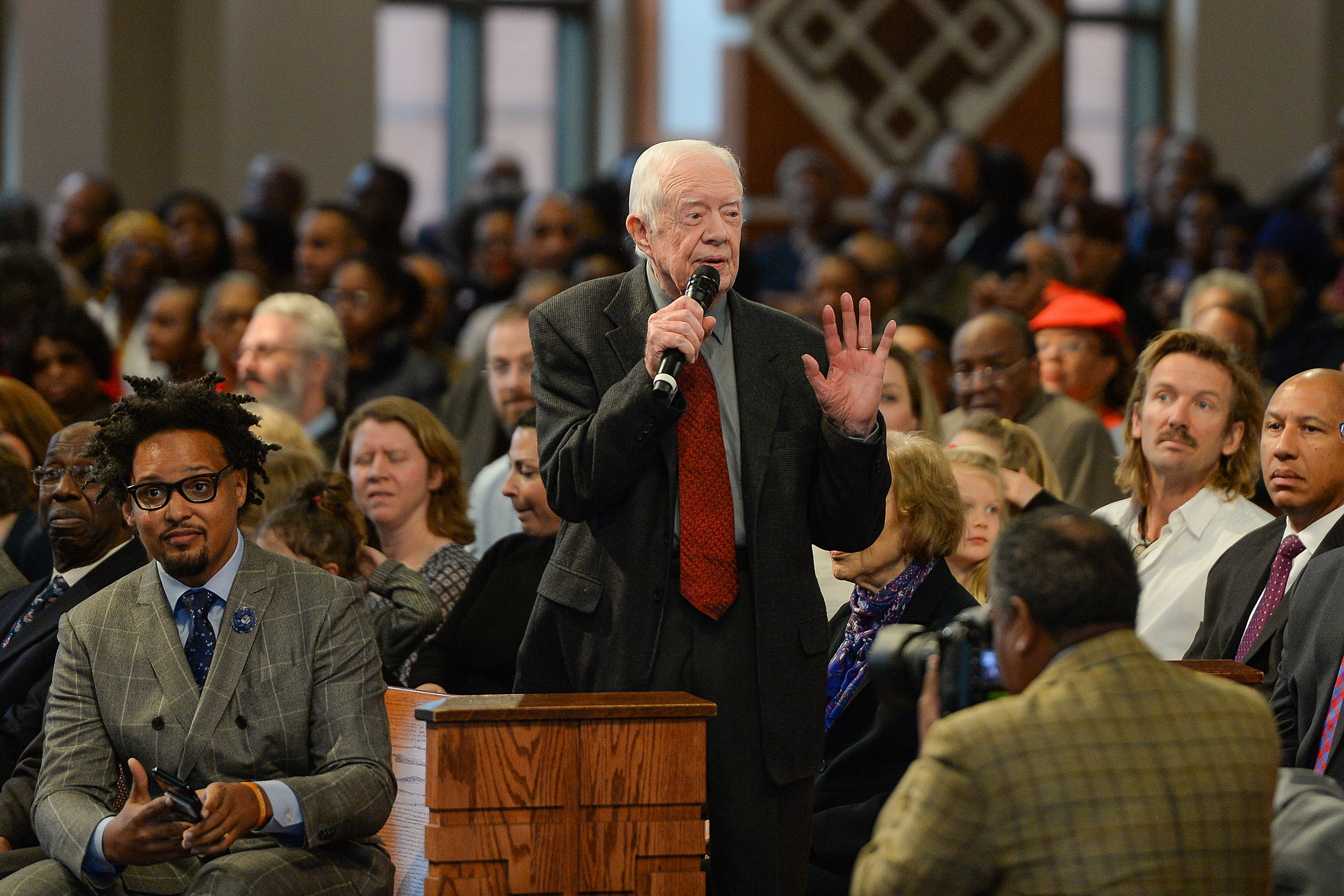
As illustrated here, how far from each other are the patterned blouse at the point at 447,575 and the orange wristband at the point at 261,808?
1.29m

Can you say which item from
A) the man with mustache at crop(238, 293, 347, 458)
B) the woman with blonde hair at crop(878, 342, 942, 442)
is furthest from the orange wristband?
the man with mustache at crop(238, 293, 347, 458)

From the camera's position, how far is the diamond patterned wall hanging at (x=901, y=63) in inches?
462

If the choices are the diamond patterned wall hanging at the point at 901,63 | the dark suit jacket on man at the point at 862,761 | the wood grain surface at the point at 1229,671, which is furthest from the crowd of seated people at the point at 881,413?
the diamond patterned wall hanging at the point at 901,63

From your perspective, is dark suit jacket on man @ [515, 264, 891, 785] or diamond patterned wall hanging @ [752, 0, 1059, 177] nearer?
dark suit jacket on man @ [515, 264, 891, 785]

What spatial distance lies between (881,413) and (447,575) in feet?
4.45

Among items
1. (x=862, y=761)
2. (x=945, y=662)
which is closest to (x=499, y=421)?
(x=862, y=761)

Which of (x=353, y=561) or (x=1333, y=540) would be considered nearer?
(x=1333, y=540)

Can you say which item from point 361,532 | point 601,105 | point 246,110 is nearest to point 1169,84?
point 601,105

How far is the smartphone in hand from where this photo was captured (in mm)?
2857

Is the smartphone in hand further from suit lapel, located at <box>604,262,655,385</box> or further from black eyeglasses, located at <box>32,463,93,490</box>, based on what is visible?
black eyeglasses, located at <box>32,463,93,490</box>

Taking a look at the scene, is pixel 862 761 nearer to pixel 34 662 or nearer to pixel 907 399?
pixel 907 399

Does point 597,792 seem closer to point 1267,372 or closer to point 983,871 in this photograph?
point 983,871

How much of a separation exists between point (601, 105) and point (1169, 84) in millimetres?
4050

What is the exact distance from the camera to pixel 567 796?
273 cm
